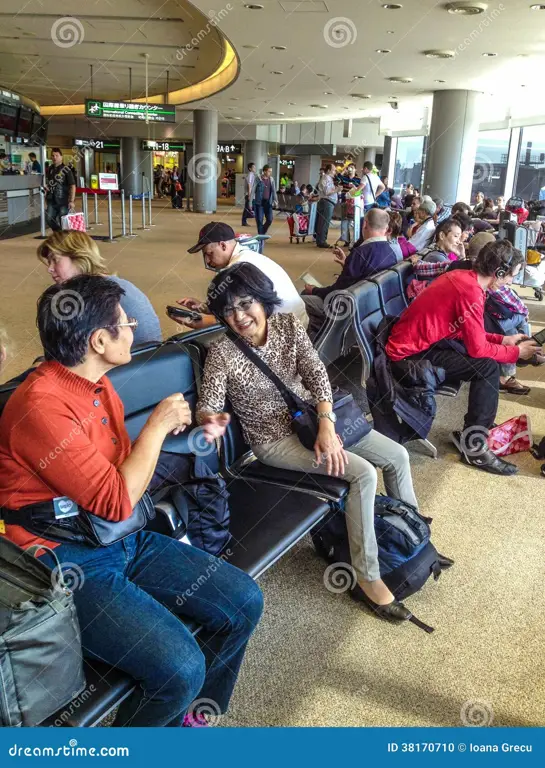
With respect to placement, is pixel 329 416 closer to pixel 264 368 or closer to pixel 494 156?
pixel 264 368

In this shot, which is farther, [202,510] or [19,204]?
[19,204]

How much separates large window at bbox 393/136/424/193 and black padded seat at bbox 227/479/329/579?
1131 inches

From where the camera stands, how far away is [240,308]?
2572 mm

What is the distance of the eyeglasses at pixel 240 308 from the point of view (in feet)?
8.43

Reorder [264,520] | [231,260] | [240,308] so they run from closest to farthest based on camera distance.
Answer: [264,520], [240,308], [231,260]

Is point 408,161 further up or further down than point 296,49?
further down

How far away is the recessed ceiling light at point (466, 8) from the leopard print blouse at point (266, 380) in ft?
22.6

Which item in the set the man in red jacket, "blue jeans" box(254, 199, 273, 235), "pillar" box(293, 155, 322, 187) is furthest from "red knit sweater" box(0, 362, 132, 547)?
"pillar" box(293, 155, 322, 187)

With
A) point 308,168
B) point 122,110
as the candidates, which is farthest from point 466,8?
point 308,168

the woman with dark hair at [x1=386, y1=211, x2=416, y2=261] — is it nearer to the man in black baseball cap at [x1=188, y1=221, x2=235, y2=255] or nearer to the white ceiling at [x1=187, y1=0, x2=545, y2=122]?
the man in black baseball cap at [x1=188, y1=221, x2=235, y2=255]

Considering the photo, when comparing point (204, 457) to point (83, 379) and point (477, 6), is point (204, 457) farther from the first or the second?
point (477, 6)

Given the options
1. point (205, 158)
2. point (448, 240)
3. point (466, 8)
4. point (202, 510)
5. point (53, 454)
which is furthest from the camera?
point (205, 158)

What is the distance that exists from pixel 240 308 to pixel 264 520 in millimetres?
822

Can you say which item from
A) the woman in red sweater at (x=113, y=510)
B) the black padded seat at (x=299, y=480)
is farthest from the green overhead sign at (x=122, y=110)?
the woman in red sweater at (x=113, y=510)
